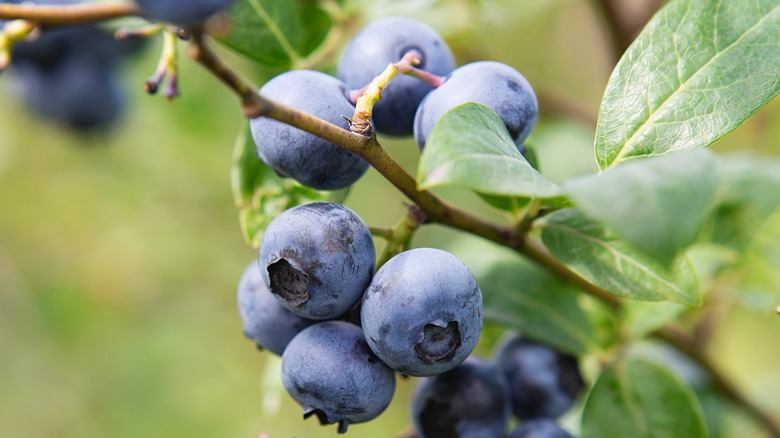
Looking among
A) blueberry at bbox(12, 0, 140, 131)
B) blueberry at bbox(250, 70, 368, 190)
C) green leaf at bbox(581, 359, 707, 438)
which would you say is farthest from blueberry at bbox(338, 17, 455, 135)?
blueberry at bbox(12, 0, 140, 131)

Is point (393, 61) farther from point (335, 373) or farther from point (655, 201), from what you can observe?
point (655, 201)

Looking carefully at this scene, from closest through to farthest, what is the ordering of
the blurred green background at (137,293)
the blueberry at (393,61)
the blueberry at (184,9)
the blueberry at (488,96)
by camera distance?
the blueberry at (184,9), the blueberry at (488,96), the blueberry at (393,61), the blurred green background at (137,293)

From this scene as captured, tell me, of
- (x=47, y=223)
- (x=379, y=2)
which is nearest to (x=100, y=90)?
(x=379, y=2)

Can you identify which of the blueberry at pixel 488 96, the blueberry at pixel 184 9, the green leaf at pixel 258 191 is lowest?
the green leaf at pixel 258 191

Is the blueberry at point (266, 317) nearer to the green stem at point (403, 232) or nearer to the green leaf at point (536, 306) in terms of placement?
the green stem at point (403, 232)

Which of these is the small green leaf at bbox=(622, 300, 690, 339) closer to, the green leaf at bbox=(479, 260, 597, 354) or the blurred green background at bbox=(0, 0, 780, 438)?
the green leaf at bbox=(479, 260, 597, 354)

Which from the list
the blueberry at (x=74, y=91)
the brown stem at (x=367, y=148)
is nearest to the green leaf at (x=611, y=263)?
the brown stem at (x=367, y=148)

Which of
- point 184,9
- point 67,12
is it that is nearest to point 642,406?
point 184,9
